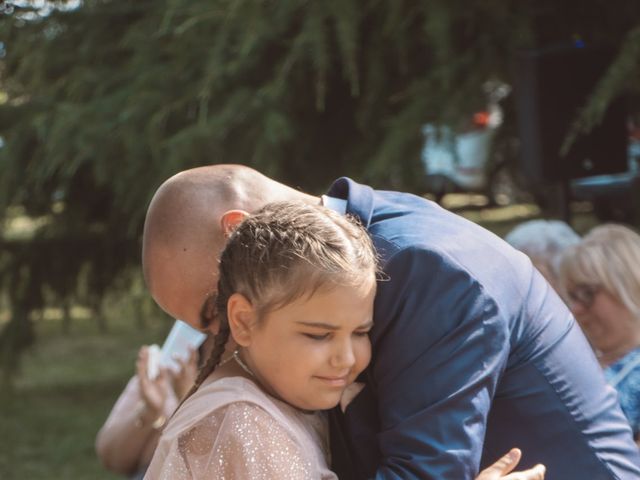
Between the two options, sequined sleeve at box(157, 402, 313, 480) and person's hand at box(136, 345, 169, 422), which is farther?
person's hand at box(136, 345, 169, 422)

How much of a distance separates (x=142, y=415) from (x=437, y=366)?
2060 millimetres

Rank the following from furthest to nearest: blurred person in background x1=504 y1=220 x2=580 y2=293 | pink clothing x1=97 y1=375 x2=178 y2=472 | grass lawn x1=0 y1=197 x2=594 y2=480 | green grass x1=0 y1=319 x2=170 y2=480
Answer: green grass x1=0 y1=319 x2=170 y2=480
grass lawn x1=0 y1=197 x2=594 y2=480
blurred person in background x1=504 y1=220 x2=580 y2=293
pink clothing x1=97 y1=375 x2=178 y2=472

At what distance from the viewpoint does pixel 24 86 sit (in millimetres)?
6031

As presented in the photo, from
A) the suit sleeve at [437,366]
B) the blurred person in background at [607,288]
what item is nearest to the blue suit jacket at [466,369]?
the suit sleeve at [437,366]

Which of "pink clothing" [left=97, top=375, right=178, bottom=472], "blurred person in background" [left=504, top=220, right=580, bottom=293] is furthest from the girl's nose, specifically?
"blurred person in background" [left=504, top=220, right=580, bottom=293]

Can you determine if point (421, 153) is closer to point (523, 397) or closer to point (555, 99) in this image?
point (555, 99)

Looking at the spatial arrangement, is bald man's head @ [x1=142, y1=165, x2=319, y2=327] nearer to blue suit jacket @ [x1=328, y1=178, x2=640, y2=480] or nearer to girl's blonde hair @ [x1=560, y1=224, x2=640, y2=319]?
blue suit jacket @ [x1=328, y1=178, x2=640, y2=480]

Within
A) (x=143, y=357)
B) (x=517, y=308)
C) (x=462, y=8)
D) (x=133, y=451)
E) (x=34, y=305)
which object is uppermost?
(x=462, y=8)

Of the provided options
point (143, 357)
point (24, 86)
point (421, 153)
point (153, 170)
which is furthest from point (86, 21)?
point (143, 357)

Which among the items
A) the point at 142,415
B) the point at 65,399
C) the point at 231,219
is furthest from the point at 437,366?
the point at 65,399

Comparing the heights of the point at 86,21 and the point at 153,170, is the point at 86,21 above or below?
above

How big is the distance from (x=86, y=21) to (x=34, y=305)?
7.68ft

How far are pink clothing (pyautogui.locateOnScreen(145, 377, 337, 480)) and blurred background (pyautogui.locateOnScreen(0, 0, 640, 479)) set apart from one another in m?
2.61

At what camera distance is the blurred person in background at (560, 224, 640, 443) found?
371cm
